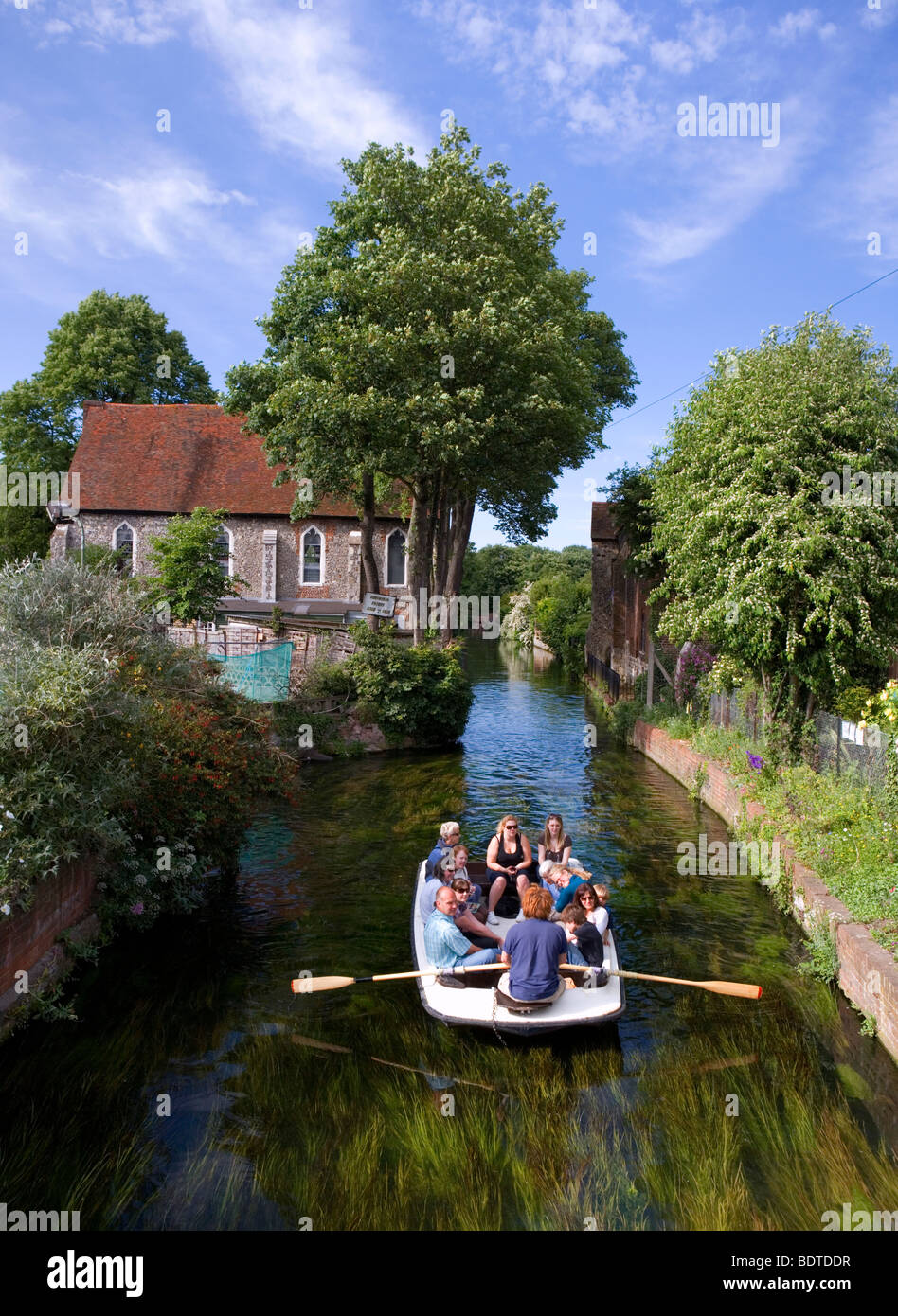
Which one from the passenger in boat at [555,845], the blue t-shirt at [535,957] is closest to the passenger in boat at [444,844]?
the passenger in boat at [555,845]

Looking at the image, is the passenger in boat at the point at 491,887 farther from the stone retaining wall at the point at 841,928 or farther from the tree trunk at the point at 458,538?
the tree trunk at the point at 458,538

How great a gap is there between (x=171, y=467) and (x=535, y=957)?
36763mm

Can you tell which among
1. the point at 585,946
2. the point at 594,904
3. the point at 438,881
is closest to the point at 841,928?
the point at 594,904

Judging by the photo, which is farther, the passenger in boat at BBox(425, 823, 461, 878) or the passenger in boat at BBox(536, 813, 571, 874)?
the passenger in boat at BBox(536, 813, 571, 874)

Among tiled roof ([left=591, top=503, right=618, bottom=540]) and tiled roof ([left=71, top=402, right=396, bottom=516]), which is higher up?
tiled roof ([left=71, top=402, right=396, bottom=516])

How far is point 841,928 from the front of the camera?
9648mm

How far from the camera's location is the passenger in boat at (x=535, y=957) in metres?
8.41

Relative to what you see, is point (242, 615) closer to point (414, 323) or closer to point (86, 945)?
point (414, 323)

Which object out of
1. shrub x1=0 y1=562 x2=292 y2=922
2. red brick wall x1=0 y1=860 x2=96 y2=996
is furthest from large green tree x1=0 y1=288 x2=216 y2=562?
red brick wall x1=0 y1=860 x2=96 y2=996

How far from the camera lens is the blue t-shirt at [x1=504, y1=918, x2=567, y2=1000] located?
8.41 m

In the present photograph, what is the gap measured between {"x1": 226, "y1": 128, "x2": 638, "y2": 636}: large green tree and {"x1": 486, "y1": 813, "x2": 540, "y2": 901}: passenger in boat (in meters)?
12.4

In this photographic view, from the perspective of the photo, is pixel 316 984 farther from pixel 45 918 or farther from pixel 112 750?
pixel 112 750

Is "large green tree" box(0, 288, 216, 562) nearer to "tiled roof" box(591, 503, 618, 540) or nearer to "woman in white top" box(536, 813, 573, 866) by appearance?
"tiled roof" box(591, 503, 618, 540)
